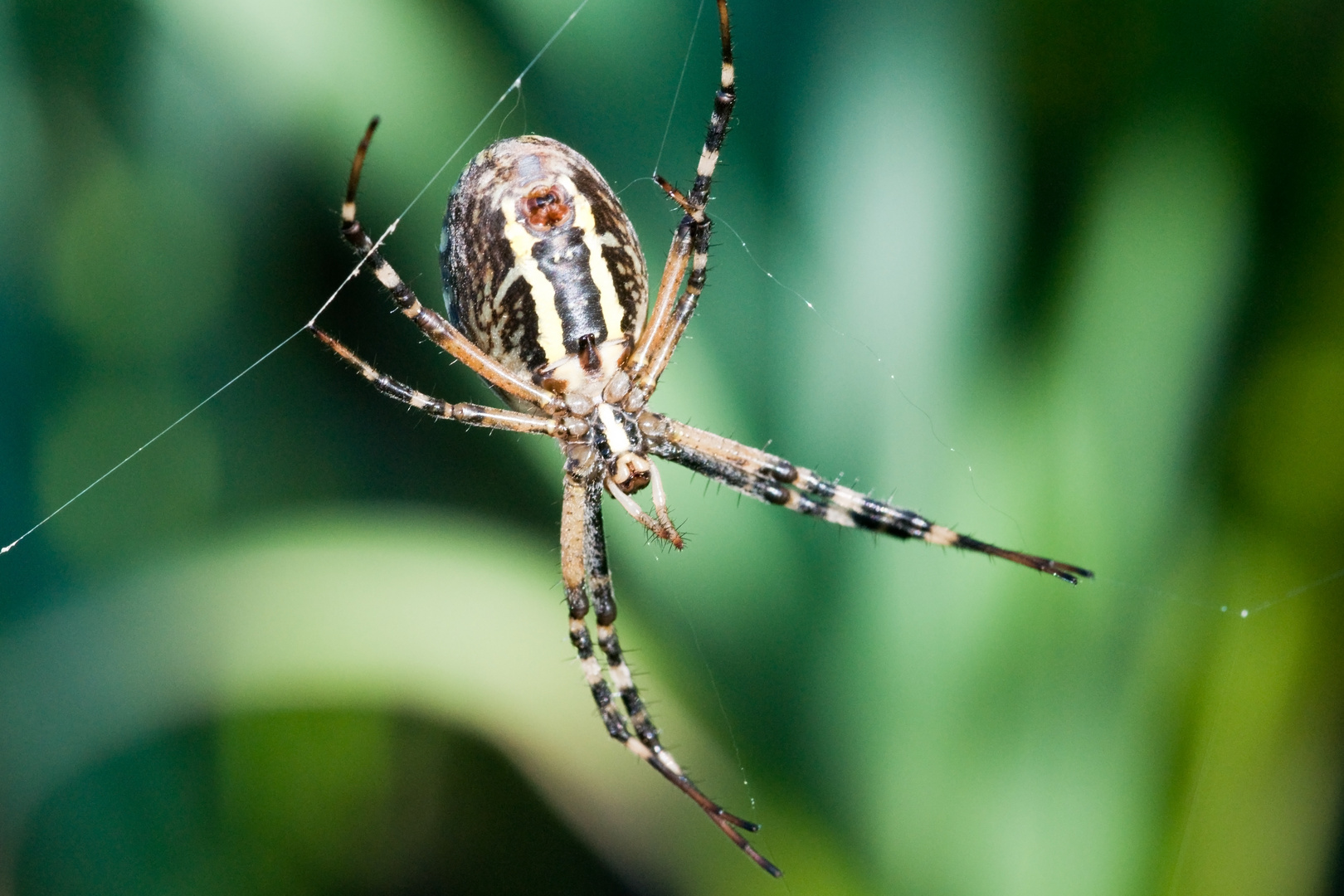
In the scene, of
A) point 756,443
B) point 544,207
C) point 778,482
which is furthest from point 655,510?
point 544,207

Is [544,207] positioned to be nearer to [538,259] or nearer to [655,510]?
[538,259]

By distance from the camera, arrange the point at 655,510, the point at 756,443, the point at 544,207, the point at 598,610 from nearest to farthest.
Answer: the point at 544,207 → the point at 655,510 → the point at 598,610 → the point at 756,443

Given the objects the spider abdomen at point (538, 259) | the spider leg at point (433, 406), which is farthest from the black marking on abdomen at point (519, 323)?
the spider leg at point (433, 406)

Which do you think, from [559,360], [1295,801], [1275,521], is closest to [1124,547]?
[1275,521]

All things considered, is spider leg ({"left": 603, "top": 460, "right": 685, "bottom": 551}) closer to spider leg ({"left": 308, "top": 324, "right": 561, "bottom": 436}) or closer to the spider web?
spider leg ({"left": 308, "top": 324, "right": 561, "bottom": 436})

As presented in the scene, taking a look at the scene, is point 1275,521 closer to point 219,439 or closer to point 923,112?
point 923,112

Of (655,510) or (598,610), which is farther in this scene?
(598,610)
